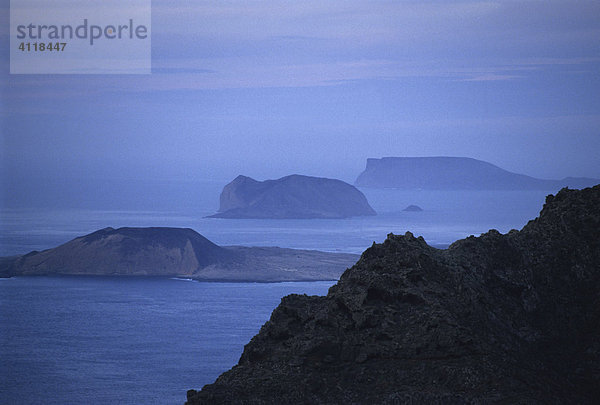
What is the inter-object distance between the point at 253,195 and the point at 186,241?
3033cm

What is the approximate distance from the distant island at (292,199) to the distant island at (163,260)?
2731cm

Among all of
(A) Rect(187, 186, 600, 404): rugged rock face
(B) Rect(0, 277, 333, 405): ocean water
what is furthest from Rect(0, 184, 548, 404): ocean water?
(A) Rect(187, 186, 600, 404): rugged rock face

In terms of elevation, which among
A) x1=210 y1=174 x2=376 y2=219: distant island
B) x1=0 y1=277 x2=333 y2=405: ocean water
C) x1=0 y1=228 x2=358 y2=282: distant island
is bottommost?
x1=0 y1=277 x2=333 y2=405: ocean water

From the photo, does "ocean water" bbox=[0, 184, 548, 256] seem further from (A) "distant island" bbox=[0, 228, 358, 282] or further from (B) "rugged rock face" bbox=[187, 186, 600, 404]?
(B) "rugged rock face" bbox=[187, 186, 600, 404]

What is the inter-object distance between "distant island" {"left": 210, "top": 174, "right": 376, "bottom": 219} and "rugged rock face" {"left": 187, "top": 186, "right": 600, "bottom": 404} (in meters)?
76.5

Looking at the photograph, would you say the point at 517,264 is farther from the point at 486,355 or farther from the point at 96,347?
the point at 96,347

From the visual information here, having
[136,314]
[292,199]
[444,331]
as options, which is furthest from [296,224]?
[444,331]

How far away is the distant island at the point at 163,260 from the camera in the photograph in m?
52.5

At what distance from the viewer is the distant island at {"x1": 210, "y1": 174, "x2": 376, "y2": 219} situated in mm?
84375

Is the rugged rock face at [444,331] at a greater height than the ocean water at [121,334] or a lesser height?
greater

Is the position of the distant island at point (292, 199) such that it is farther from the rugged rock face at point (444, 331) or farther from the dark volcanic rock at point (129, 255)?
the rugged rock face at point (444, 331)

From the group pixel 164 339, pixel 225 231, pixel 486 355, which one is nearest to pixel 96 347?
pixel 164 339

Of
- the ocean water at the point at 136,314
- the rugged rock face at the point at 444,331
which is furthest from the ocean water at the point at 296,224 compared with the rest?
the rugged rock face at the point at 444,331

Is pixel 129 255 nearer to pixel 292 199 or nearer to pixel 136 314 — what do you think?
pixel 136 314
